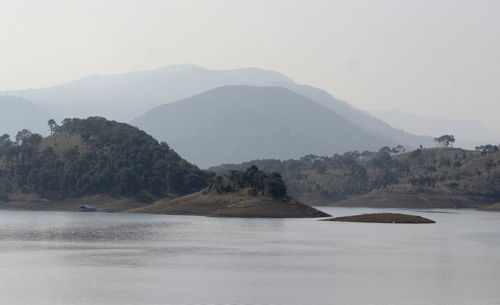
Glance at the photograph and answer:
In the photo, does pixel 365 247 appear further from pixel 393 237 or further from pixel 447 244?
pixel 393 237

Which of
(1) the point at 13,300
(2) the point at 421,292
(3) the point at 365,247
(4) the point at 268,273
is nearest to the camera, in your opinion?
(1) the point at 13,300

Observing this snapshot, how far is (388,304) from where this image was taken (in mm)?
74250

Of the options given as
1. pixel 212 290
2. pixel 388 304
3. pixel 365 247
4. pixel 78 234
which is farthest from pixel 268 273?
pixel 78 234

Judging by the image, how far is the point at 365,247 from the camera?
14262cm

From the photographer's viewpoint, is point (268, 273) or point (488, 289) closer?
point (488, 289)

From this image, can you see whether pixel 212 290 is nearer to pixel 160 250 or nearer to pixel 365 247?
pixel 160 250

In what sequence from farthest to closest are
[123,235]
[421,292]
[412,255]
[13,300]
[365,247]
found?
[123,235] < [365,247] < [412,255] < [421,292] < [13,300]

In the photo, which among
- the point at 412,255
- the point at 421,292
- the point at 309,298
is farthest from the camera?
the point at 412,255

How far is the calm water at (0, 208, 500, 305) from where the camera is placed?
77.4m

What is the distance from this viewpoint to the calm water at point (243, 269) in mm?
77438

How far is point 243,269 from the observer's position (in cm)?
10169

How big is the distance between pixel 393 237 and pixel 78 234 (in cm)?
6597

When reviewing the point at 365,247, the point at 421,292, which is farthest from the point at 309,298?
the point at 365,247

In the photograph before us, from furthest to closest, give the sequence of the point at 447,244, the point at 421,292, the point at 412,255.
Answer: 1. the point at 447,244
2. the point at 412,255
3. the point at 421,292
